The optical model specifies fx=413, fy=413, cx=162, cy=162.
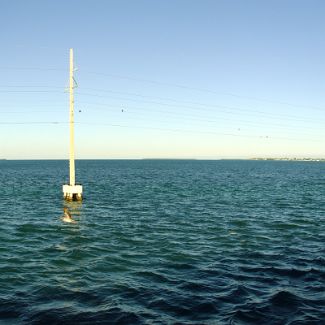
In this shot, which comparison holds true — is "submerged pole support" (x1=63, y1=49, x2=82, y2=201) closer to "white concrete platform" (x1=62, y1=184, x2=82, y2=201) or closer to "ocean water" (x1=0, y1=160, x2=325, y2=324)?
"white concrete platform" (x1=62, y1=184, x2=82, y2=201)

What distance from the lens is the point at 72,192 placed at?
4478 centimetres

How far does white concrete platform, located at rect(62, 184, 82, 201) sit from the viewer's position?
147ft

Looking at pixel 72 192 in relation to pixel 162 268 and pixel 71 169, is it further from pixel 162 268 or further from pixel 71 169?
pixel 162 268

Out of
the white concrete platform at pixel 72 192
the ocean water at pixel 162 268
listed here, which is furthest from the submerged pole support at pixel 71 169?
the ocean water at pixel 162 268

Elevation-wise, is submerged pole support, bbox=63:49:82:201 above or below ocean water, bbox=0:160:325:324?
above

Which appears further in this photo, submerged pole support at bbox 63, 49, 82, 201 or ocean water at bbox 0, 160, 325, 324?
submerged pole support at bbox 63, 49, 82, 201

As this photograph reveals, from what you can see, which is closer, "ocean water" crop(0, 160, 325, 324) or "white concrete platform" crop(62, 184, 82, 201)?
"ocean water" crop(0, 160, 325, 324)

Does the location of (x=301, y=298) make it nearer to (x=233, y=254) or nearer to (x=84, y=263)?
(x=233, y=254)

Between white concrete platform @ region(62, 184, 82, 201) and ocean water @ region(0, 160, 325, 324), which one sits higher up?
white concrete platform @ region(62, 184, 82, 201)

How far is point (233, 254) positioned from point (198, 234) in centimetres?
573

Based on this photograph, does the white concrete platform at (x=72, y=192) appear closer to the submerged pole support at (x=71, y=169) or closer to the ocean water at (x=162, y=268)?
the submerged pole support at (x=71, y=169)

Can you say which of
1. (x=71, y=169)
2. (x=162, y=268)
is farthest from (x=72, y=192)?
(x=162, y=268)

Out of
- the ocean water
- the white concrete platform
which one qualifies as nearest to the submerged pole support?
the white concrete platform

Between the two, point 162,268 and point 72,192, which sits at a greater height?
point 72,192
